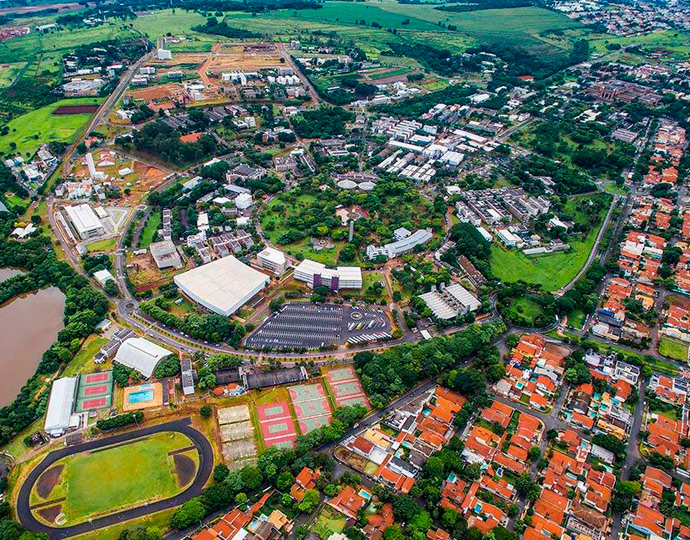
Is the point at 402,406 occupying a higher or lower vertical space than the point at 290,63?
lower

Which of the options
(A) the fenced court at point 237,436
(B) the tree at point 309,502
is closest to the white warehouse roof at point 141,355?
(A) the fenced court at point 237,436

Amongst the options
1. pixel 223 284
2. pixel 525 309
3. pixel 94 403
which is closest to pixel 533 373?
pixel 525 309

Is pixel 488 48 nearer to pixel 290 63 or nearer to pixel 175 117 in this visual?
pixel 290 63

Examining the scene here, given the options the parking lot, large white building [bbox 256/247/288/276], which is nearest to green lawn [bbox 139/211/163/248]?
large white building [bbox 256/247/288/276]

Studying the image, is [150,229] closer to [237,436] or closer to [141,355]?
[141,355]

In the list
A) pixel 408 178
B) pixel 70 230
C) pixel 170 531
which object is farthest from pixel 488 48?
pixel 170 531
